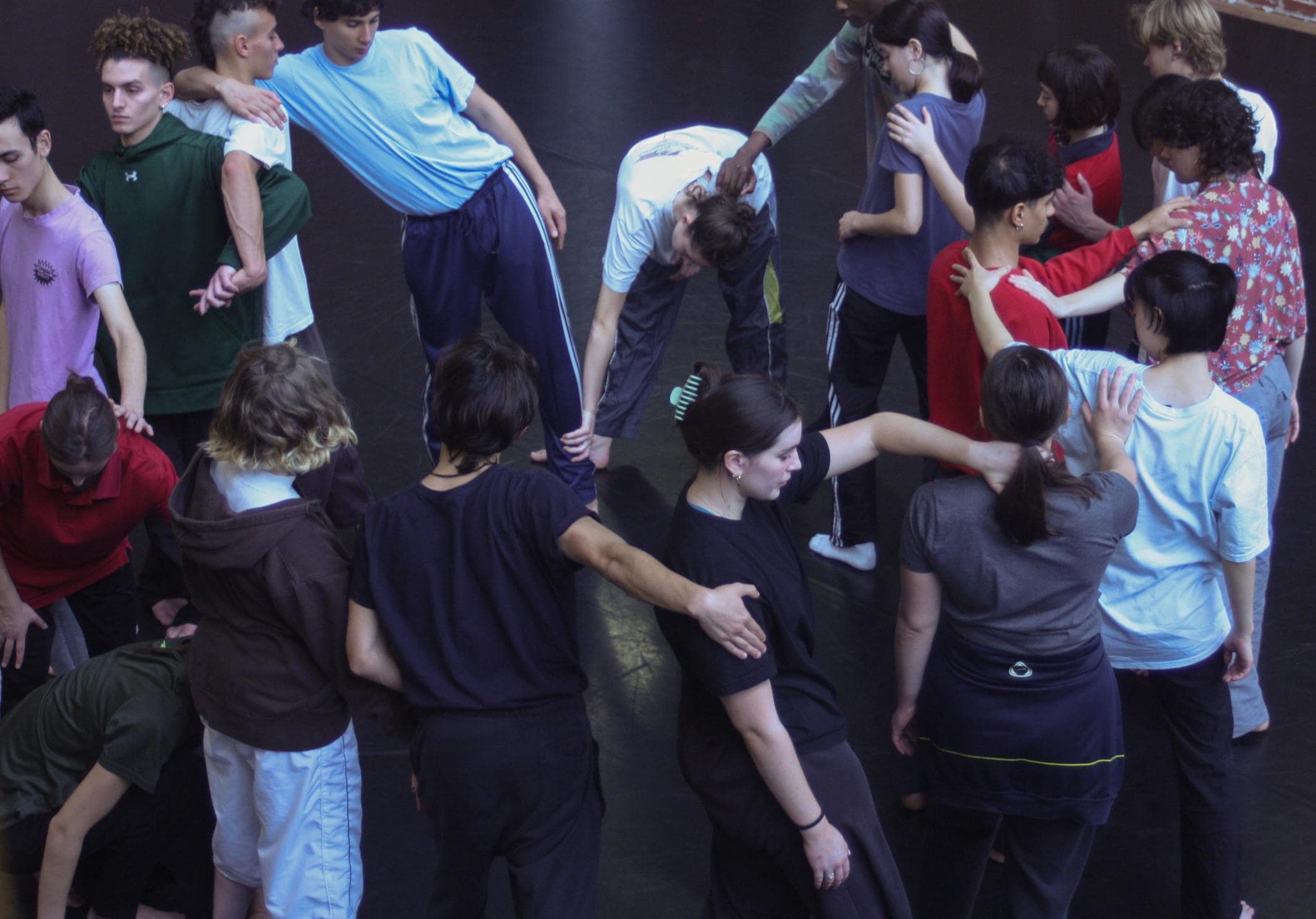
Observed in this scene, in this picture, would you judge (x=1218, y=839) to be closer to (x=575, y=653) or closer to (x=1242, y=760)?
(x=1242, y=760)

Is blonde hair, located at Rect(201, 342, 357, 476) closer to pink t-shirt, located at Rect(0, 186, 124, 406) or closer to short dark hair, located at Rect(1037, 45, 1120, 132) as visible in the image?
pink t-shirt, located at Rect(0, 186, 124, 406)

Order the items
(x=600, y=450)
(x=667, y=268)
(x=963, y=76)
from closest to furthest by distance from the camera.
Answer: (x=963, y=76)
(x=667, y=268)
(x=600, y=450)

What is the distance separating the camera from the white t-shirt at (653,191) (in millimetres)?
3158

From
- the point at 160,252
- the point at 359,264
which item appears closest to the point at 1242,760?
the point at 160,252

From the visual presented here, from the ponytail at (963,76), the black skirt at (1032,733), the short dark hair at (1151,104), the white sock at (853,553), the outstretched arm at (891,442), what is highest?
the short dark hair at (1151,104)

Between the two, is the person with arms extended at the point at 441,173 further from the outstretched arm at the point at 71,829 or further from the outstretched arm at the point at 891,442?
the outstretched arm at the point at 71,829

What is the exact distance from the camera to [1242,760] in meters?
2.75

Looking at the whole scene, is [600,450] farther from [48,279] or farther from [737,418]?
[737,418]

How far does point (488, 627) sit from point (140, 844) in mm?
870

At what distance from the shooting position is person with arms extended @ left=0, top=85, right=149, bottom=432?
8.75 feet

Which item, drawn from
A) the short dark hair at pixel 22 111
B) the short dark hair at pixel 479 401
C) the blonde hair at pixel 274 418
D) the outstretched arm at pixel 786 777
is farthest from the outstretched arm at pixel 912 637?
the short dark hair at pixel 22 111

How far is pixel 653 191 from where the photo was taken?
3156mm

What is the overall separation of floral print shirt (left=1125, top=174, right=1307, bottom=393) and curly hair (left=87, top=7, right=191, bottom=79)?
219 centimetres

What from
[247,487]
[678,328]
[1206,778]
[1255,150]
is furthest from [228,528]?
[678,328]
